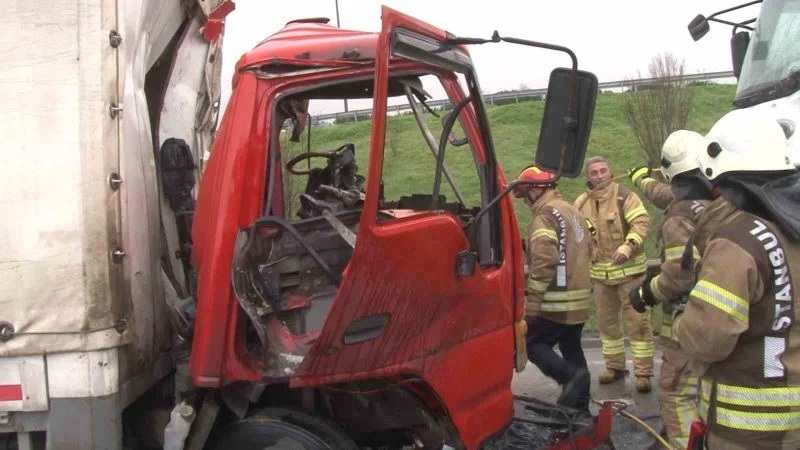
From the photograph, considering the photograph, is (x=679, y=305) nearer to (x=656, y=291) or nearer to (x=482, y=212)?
(x=656, y=291)

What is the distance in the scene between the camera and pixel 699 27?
483 cm

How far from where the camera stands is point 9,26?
2.57 meters

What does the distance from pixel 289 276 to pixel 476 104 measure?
104cm

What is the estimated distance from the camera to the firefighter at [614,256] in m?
5.50

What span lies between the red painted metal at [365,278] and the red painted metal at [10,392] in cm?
60

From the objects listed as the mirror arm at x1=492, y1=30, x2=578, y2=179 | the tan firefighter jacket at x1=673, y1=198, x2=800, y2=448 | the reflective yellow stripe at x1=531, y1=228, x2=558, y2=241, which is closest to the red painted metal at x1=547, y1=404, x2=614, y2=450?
the tan firefighter jacket at x1=673, y1=198, x2=800, y2=448

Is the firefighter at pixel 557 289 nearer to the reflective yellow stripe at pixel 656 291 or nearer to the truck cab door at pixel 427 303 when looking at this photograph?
the reflective yellow stripe at pixel 656 291

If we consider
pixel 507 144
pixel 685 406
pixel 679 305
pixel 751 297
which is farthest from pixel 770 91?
pixel 507 144

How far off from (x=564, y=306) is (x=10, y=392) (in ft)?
10.6

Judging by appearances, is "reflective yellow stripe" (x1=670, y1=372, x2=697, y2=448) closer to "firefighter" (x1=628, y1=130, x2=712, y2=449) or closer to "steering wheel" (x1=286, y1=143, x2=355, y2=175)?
"firefighter" (x1=628, y1=130, x2=712, y2=449)

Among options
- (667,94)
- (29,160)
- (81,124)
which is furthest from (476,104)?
(667,94)

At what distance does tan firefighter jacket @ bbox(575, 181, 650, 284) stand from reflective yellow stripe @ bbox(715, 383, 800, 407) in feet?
9.43

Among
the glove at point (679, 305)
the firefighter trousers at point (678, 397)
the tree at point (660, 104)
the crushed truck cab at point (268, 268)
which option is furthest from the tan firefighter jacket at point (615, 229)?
the tree at point (660, 104)

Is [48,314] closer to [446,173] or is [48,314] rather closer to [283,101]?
[283,101]
